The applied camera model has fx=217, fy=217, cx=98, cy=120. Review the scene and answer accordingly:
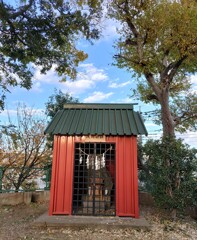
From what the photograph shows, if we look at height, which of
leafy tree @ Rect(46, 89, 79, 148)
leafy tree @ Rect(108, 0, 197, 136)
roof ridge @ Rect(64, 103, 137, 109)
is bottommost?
roof ridge @ Rect(64, 103, 137, 109)

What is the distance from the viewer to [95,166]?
7.08 m

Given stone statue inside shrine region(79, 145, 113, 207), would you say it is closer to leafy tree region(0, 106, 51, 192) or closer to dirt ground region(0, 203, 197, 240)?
dirt ground region(0, 203, 197, 240)

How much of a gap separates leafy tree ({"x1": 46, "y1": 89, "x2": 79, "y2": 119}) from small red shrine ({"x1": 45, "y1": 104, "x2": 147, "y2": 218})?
4.90 metres

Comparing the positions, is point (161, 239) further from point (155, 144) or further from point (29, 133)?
point (29, 133)

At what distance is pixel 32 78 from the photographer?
841 centimetres

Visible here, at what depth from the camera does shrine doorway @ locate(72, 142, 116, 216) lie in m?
6.95

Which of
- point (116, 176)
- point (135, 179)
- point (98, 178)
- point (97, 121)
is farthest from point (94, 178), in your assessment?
point (97, 121)

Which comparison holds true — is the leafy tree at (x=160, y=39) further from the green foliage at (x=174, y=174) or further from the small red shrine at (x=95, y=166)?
the small red shrine at (x=95, y=166)

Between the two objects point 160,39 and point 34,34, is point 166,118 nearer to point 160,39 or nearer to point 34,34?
point 160,39

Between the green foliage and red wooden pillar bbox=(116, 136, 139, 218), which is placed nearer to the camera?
red wooden pillar bbox=(116, 136, 139, 218)

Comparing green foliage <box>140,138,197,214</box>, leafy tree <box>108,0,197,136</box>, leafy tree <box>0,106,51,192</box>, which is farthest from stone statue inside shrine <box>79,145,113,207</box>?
leafy tree <box>0,106,51,192</box>

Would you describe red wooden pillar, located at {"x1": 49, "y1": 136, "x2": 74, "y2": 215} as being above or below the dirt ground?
above

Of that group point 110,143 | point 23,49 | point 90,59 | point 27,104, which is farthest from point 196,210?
point 27,104

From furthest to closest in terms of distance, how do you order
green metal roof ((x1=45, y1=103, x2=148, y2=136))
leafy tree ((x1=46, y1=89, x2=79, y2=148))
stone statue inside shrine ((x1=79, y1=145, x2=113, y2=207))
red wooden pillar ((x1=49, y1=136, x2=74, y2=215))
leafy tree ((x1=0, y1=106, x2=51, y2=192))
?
leafy tree ((x1=46, y1=89, x2=79, y2=148)) < leafy tree ((x1=0, y1=106, x2=51, y2=192)) < stone statue inside shrine ((x1=79, y1=145, x2=113, y2=207)) < green metal roof ((x1=45, y1=103, x2=148, y2=136)) < red wooden pillar ((x1=49, y1=136, x2=74, y2=215))
